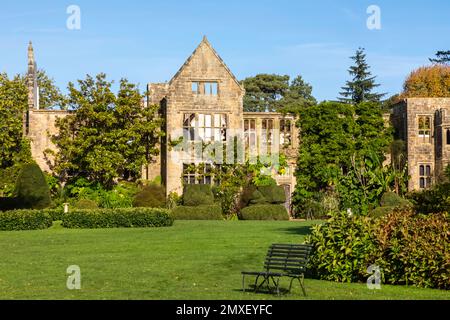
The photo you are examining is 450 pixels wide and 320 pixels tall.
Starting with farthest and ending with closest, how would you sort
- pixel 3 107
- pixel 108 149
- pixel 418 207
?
1. pixel 3 107
2. pixel 108 149
3. pixel 418 207

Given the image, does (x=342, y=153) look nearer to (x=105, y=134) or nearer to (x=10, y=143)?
(x=105, y=134)

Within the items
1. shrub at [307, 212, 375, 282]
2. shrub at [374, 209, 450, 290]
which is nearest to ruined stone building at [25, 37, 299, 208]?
shrub at [307, 212, 375, 282]

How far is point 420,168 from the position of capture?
44625 millimetres

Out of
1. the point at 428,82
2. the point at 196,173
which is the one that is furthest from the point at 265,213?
the point at 428,82

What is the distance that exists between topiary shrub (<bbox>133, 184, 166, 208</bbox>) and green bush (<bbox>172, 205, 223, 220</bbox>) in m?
2.75

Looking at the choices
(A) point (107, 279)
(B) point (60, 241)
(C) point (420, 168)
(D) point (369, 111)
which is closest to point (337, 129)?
(D) point (369, 111)

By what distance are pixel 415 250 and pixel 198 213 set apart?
2152cm

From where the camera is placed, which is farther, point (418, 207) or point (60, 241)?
point (60, 241)

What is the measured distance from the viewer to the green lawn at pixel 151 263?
15.3 metres

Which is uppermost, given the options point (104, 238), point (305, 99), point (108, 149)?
point (305, 99)

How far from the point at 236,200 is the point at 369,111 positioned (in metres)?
9.47

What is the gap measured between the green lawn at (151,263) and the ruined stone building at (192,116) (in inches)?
453
